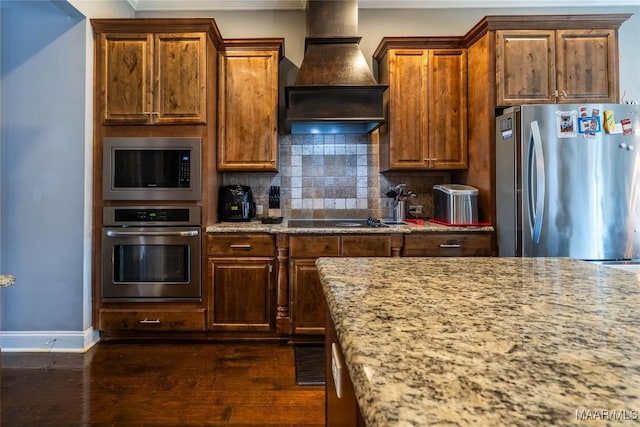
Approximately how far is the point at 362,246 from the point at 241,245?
91cm

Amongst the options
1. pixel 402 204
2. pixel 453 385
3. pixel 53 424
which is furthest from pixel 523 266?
pixel 53 424

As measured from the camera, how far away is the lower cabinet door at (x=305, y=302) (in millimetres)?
2650

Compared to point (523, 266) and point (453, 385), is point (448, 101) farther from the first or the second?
point (453, 385)

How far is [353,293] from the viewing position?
88cm

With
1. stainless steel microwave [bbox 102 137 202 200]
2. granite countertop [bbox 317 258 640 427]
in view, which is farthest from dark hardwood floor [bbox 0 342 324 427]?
granite countertop [bbox 317 258 640 427]

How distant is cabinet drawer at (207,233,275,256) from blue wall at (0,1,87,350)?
94 cm

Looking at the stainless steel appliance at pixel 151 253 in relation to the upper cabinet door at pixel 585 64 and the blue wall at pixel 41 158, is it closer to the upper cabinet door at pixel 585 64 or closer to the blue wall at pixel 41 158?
the blue wall at pixel 41 158

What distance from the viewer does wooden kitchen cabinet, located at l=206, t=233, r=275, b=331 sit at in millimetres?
2694

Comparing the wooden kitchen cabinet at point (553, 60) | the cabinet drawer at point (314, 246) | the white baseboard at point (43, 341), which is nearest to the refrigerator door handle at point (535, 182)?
the wooden kitchen cabinet at point (553, 60)

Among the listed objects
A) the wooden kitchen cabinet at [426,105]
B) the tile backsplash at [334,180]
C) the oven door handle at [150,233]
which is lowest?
the oven door handle at [150,233]

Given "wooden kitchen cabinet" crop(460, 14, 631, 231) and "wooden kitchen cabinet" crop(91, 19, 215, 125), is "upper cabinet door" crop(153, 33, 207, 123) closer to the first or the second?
"wooden kitchen cabinet" crop(91, 19, 215, 125)

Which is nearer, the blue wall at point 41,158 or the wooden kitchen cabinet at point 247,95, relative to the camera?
the blue wall at point 41,158

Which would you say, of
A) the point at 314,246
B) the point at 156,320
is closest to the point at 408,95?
the point at 314,246

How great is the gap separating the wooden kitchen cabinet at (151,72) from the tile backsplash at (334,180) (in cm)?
Result: 92
